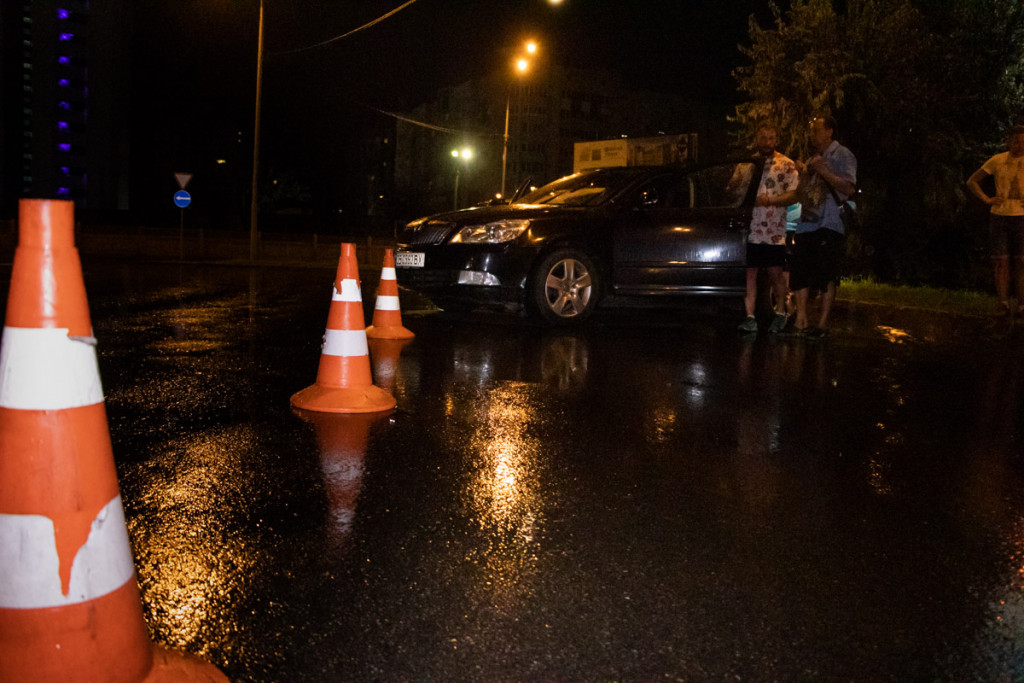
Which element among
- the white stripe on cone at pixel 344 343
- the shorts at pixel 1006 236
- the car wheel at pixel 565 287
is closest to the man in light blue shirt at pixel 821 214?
the car wheel at pixel 565 287

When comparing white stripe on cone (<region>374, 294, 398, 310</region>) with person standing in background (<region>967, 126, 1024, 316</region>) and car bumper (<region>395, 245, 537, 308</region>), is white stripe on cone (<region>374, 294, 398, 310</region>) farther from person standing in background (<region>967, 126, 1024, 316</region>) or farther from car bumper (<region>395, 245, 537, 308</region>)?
person standing in background (<region>967, 126, 1024, 316</region>)

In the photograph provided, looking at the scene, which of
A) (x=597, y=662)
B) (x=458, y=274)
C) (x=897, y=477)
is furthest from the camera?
(x=458, y=274)

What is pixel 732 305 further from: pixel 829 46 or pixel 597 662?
pixel 829 46

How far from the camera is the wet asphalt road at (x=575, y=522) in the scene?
2451 millimetres

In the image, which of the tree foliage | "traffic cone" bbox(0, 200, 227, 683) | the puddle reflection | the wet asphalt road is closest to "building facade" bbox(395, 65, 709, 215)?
the tree foliage

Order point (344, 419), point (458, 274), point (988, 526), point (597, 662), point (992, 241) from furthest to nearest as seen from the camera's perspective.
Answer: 1. point (992, 241)
2. point (458, 274)
3. point (344, 419)
4. point (988, 526)
5. point (597, 662)

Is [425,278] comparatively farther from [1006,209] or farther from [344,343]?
[1006,209]

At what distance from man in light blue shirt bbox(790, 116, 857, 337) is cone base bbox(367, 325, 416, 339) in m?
3.71

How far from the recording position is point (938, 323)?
11.5 metres

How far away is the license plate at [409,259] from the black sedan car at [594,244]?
0.04ft

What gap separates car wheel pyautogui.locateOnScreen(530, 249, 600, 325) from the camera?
9070 mm

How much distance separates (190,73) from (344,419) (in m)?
86.7

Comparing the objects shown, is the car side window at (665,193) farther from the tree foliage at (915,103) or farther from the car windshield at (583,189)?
the tree foliage at (915,103)

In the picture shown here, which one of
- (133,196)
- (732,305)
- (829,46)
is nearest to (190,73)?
(133,196)
